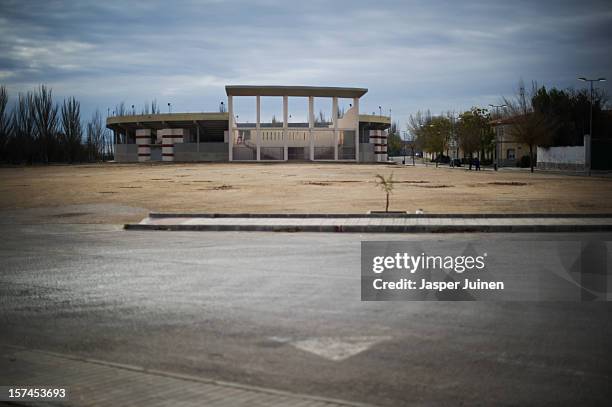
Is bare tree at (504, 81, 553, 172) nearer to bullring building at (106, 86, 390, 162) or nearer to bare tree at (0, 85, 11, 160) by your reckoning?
bullring building at (106, 86, 390, 162)

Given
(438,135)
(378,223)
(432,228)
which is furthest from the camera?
(438,135)

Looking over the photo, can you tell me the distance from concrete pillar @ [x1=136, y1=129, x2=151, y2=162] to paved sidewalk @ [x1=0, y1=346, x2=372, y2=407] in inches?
3551

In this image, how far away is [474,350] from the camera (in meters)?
6.54

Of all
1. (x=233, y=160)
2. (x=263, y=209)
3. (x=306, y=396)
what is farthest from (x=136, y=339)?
(x=233, y=160)

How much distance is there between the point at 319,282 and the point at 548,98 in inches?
3099

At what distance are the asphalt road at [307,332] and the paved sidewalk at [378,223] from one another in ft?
16.7

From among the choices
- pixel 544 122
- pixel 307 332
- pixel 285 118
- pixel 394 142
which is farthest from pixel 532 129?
pixel 394 142

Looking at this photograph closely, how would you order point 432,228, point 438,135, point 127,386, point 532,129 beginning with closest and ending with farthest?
point 127,386
point 432,228
point 532,129
point 438,135

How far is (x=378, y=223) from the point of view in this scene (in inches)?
692

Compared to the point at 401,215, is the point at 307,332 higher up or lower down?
lower down

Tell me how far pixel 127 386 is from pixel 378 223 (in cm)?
1260

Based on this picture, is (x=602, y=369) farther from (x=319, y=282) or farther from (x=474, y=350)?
(x=319, y=282)

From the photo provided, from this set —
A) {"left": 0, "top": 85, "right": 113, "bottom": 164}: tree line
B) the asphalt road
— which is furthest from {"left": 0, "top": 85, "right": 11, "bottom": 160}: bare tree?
the asphalt road

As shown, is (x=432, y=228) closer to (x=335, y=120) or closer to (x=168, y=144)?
(x=335, y=120)
